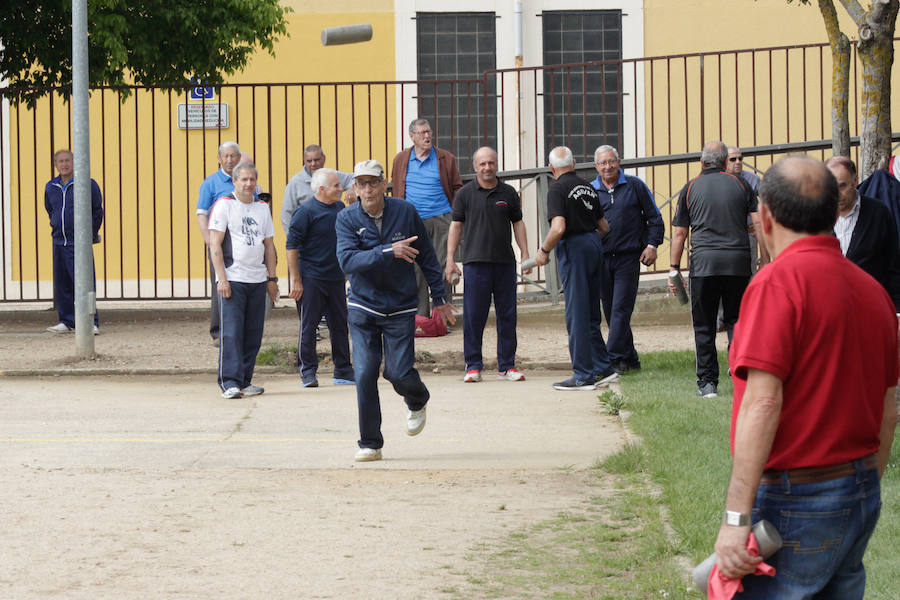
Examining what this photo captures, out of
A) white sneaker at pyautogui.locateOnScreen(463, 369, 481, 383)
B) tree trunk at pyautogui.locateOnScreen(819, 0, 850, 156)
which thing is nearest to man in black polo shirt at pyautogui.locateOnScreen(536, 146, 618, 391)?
white sneaker at pyautogui.locateOnScreen(463, 369, 481, 383)

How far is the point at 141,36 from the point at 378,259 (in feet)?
25.1

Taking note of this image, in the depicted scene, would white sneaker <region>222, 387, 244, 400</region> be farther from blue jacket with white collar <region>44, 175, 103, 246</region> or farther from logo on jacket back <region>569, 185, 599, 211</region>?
blue jacket with white collar <region>44, 175, 103, 246</region>

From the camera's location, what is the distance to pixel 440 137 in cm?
1880

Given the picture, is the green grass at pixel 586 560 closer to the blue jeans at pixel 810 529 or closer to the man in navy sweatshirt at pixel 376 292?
the blue jeans at pixel 810 529

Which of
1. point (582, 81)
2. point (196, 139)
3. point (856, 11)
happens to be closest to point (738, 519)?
point (856, 11)

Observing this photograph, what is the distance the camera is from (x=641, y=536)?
18.9ft

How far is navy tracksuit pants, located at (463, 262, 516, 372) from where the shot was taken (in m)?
11.0

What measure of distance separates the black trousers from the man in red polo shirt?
6.31 meters

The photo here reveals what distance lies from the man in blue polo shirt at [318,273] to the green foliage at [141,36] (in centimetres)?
423

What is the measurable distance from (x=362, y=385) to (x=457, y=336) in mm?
5706

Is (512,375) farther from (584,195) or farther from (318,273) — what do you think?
(318,273)

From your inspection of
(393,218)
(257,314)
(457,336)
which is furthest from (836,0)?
(393,218)

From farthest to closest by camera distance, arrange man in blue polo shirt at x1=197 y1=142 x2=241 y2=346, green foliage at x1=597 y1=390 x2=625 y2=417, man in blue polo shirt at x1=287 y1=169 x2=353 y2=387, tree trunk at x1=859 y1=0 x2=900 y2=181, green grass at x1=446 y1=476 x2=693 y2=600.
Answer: man in blue polo shirt at x1=197 y1=142 x2=241 y2=346
man in blue polo shirt at x1=287 y1=169 x2=353 y2=387
green foliage at x1=597 y1=390 x2=625 y2=417
tree trunk at x1=859 y1=0 x2=900 y2=181
green grass at x1=446 y1=476 x2=693 y2=600

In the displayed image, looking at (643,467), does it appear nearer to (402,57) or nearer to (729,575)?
(729,575)
